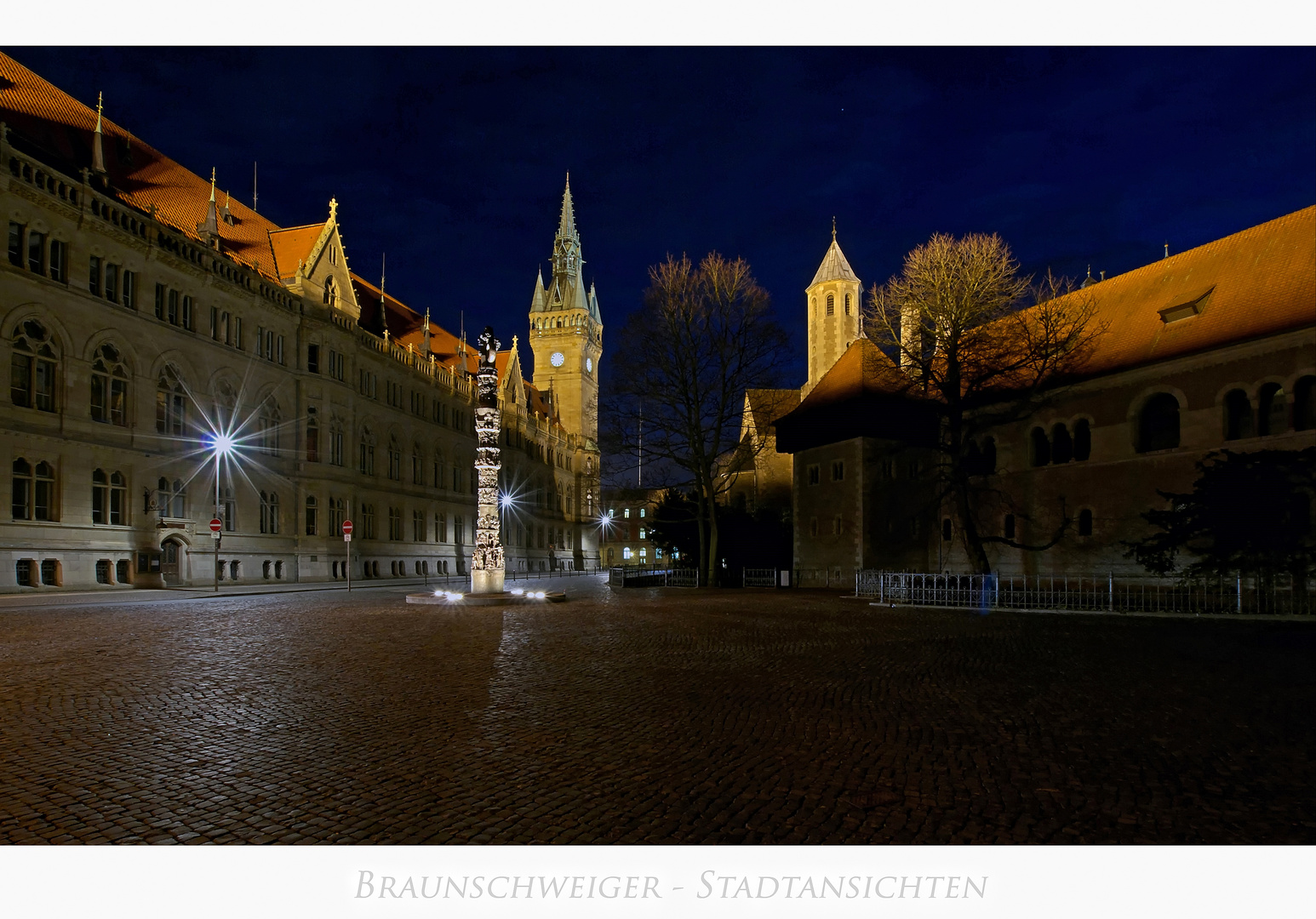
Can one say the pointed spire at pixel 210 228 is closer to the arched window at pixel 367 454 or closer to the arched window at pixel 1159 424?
the arched window at pixel 367 454

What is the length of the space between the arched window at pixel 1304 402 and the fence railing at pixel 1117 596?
17.7ft

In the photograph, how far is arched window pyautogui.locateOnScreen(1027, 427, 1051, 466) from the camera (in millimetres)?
34094

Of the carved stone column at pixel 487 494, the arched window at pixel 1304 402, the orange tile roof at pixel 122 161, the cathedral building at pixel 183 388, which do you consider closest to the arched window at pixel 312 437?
the cathedral building at pixel 183 388

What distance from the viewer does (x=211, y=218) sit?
35.8 metres

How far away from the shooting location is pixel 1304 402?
A: 25.1m

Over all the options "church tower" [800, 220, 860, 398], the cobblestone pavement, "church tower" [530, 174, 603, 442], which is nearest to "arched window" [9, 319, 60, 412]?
the cobblestone pavement

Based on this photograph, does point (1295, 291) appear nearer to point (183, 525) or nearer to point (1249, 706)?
point (1249, 706)

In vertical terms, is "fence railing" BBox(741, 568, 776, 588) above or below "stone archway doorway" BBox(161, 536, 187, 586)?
below

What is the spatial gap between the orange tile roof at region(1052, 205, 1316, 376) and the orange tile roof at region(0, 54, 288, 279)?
39.2 meters

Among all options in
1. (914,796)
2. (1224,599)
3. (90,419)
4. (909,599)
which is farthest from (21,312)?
(1224,599)

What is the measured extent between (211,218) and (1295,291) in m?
42.5

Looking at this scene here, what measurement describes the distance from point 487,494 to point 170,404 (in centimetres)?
1601

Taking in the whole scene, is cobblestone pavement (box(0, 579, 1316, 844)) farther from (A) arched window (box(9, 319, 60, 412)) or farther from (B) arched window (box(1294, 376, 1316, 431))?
(A) arched window (box(9, 319, 60, 412))

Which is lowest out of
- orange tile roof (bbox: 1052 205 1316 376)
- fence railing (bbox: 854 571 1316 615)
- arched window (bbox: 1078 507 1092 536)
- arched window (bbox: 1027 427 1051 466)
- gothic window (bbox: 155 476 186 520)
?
fence railing (bbox: 854 571 1316 615)
